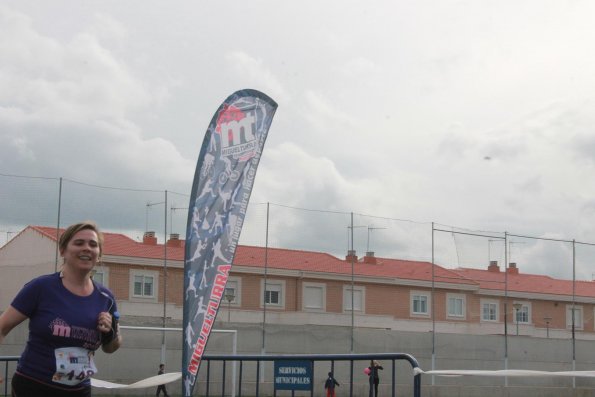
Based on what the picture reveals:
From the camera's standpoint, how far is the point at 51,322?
4355 millimetres

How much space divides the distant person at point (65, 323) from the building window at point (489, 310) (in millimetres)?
33945

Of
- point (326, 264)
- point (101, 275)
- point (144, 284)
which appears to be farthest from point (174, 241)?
point (326, 264)

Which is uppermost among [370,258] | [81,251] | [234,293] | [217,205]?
[370,258]

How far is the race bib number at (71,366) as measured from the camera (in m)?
4.34

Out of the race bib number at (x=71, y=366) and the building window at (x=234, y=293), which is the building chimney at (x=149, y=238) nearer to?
the building window at (x=234, y=293)

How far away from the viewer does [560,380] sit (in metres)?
33.2

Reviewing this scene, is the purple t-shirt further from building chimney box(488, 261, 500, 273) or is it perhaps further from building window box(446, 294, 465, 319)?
building window box(446, 294, 465, 319)

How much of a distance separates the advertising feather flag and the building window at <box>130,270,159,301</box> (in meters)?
23.5

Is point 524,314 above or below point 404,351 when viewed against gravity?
above

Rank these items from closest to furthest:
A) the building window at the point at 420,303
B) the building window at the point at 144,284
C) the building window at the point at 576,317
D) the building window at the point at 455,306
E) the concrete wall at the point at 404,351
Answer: the concrete wall at the point at 404,351 < the building window at the point at 144,284 < the building window at the point at 455,306 < the building window at the point at 576,317 < the building window at the point at 420,303

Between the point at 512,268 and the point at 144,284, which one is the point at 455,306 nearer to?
the point at 512,268

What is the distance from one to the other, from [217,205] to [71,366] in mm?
2962

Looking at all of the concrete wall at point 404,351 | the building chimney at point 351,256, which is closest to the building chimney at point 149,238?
the concrete wall at point 404,351

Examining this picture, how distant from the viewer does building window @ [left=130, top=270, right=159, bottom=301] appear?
→ 30605mm
